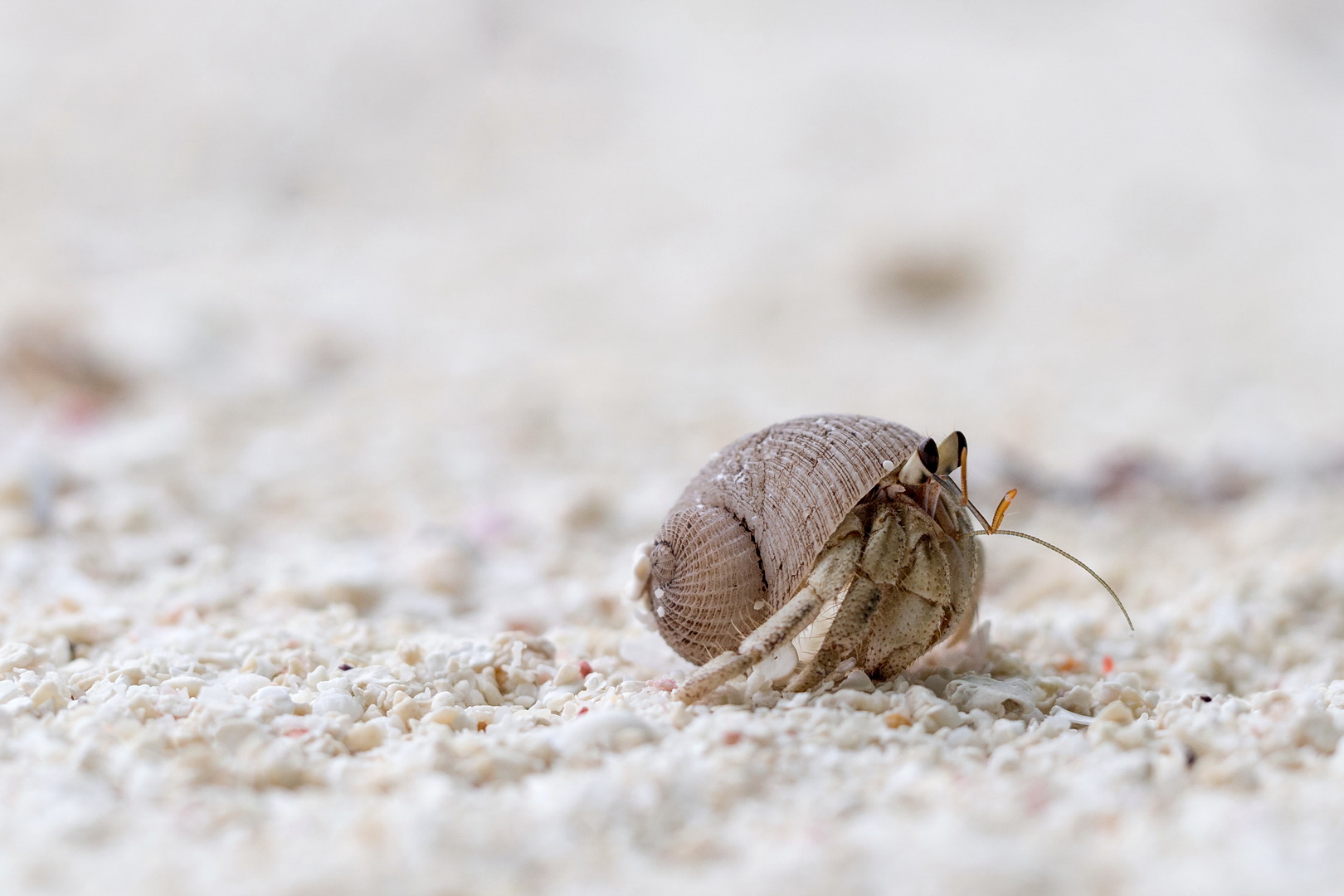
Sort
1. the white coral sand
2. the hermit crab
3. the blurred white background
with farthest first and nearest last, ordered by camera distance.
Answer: the blurred white background
the hermit crab
the white coral sand

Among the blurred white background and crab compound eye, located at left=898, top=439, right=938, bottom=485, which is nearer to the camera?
crab compound eye, located at left=898, top=439, right=938, bottom=485

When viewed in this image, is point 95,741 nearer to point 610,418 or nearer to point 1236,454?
point 610,418

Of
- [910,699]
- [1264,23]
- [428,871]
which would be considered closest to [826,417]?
[910,699]

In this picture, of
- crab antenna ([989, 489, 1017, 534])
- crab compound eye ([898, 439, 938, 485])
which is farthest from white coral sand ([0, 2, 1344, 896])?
crab compound eye ([898, 439, 938, 485])

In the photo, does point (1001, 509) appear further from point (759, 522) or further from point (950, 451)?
point (759, 522)

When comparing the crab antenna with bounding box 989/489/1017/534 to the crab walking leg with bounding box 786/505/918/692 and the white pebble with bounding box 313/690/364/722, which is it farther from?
the white pebble with bounding box 313/690/364/722

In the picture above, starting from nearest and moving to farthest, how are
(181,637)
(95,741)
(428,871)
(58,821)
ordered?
(428,871)
(58,821)
(95,741)
(181,637)

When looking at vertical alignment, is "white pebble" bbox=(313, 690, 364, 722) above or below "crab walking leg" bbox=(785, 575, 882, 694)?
below
